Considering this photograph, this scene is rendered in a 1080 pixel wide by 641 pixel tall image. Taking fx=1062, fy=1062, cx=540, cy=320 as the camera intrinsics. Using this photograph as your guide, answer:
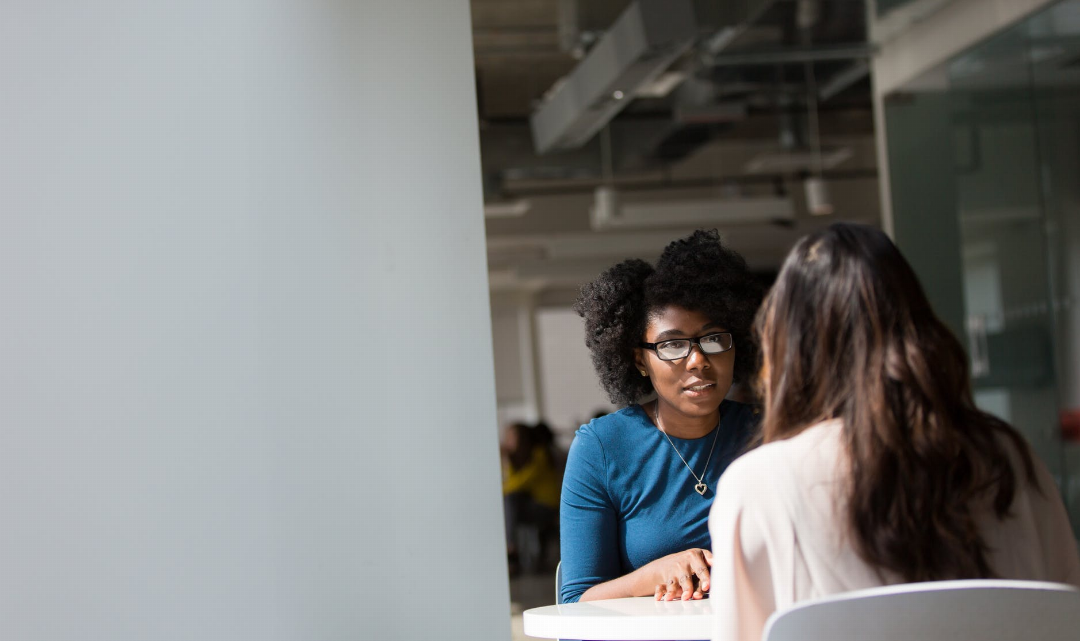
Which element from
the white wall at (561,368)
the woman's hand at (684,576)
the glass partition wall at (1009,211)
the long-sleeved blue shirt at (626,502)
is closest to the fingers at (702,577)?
the woman's hand at (684,576)

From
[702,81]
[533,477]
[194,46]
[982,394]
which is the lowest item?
[533,477]

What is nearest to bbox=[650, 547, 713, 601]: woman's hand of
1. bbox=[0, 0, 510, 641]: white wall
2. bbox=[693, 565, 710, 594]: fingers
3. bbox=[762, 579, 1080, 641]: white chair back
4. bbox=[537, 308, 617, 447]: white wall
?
bbox=[693, 565, 710, 594]: fingers

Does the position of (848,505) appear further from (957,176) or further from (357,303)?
(957,176)

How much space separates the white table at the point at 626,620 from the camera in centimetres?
156

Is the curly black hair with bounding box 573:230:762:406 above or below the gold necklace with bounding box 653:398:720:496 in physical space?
above

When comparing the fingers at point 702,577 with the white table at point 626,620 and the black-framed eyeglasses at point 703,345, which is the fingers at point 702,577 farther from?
the black-framed eyeglasses at point 703,345

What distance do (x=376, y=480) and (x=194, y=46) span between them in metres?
0.93

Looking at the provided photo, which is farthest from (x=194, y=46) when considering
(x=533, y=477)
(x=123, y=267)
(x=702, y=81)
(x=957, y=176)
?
(x=533, y=477)

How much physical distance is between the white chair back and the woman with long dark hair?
73 millimetres

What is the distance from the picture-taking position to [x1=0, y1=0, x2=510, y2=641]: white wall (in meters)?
2.01

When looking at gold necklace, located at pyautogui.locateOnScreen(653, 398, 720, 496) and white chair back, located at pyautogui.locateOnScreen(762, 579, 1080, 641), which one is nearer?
white chair back, located at pyautogui.locateOnScreen(762, 579, 1080, 641)

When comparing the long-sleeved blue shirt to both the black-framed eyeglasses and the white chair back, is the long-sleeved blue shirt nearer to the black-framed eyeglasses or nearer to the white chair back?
the black-framed eyeglasses

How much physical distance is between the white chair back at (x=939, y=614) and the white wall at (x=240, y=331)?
1.01 m

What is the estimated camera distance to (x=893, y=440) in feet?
4.07
